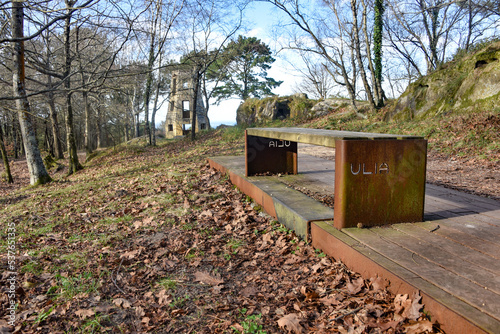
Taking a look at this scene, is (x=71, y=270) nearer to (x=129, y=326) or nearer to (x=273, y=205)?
(x=129, y=326)

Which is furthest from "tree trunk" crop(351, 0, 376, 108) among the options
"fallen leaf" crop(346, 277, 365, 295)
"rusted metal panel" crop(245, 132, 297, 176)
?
"fallen leaf" crop(346, 277, 365, 295)

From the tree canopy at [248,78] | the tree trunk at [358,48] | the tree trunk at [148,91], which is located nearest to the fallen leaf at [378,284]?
the tree trunk at [358,48]

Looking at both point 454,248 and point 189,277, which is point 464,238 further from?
point 189,277

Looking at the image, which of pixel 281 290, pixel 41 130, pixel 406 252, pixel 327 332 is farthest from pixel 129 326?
pixel 41 130

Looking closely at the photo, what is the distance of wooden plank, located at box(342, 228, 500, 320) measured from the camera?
157 cm

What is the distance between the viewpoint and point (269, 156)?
4.94 m

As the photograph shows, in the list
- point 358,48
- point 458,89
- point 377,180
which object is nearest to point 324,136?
point 377,180

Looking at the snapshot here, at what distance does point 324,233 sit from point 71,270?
2.22 m

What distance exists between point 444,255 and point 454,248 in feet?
0.54

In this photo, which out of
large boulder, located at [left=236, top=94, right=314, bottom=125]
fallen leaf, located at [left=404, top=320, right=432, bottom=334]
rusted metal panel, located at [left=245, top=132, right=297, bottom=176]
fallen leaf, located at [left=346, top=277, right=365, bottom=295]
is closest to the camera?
fallen leaf, located at [left=404, top=320, right=432, bottom=334]

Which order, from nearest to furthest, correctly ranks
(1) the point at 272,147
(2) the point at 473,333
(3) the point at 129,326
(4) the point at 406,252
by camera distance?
(2) the point at 473,333 < (3) the point at 129,326 < (4) the point at 406,252 < (1) the point at 272,147

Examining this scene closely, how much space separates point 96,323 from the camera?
2.06 m

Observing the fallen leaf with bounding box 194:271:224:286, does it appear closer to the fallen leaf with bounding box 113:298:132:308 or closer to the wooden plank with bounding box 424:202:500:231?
the fallen leaf with bounding box 113:298:132:308

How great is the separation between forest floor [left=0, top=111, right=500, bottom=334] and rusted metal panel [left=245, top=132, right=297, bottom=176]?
53cm
